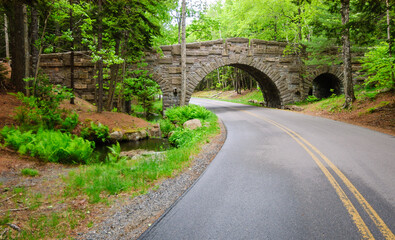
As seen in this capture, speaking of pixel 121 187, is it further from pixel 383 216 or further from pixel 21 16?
pixel 21 16

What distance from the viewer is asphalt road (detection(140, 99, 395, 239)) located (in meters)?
2.88

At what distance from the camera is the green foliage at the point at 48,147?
257 inches

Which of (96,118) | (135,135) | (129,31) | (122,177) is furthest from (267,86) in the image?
(122,177)

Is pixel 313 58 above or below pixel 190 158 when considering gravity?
above

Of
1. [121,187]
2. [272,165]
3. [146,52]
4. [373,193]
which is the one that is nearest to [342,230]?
[373,193]

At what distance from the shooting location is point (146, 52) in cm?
1770

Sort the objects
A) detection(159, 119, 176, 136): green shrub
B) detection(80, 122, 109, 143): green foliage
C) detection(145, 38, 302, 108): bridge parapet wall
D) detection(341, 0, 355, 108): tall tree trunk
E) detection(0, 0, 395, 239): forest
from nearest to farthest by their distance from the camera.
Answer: detection(0, 0, 395, 239): forest
detection(80, 122, 109, 143): green foliage
detection(159, 119, 176, 136): green shrub
detection(341, 0, 355, 108): tall tree trunk
detection(145, 38, 302, 108): bridge parapet wall

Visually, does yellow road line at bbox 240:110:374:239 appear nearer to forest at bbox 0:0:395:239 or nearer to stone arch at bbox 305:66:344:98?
forest at bbox 0:0:395:239

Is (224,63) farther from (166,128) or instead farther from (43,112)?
(43,112)

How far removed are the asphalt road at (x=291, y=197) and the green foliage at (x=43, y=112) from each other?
7.45 meters

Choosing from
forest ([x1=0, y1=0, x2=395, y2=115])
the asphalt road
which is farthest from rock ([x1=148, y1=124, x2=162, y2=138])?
the asphalt road

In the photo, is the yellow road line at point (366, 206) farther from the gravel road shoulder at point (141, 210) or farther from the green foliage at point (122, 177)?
the green foliage at point (122, 177)

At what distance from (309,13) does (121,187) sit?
20.2 metres

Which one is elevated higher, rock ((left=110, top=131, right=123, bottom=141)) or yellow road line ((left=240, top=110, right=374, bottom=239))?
yellow road line ((left=240, top=110, right=374, bottom=239))
